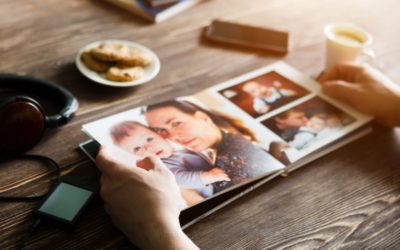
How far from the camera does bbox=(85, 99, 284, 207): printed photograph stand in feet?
2.18

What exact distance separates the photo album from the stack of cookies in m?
0.12

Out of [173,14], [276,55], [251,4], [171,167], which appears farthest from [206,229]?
[251,4]

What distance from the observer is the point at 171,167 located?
67 cm

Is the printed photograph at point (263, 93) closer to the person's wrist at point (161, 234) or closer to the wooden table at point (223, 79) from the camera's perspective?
the wooden table at point (223, 79)

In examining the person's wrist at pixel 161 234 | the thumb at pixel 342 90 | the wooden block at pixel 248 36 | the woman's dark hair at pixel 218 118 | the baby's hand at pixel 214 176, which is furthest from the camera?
the wooden block at pixel 248 36

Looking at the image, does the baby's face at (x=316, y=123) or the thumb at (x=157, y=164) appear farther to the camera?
the baby's face at (x=316, y=123)

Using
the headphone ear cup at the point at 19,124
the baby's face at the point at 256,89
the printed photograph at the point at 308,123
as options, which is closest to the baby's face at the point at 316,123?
the printed photograph at the point at 308,123

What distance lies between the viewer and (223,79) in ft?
3.14

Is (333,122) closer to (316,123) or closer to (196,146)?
(316,123)

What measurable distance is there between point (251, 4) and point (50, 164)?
32.9 inches

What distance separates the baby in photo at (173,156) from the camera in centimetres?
65

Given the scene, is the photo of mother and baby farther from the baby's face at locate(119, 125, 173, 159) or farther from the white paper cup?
the white paper cup

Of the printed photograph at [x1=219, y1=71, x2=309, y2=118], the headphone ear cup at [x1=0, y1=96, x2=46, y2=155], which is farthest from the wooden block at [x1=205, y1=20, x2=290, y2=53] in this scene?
the headphone ear cup at [x1=0, y1=96, x2=46, y2=155]

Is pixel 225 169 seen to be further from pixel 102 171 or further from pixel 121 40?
pixel 121 40
